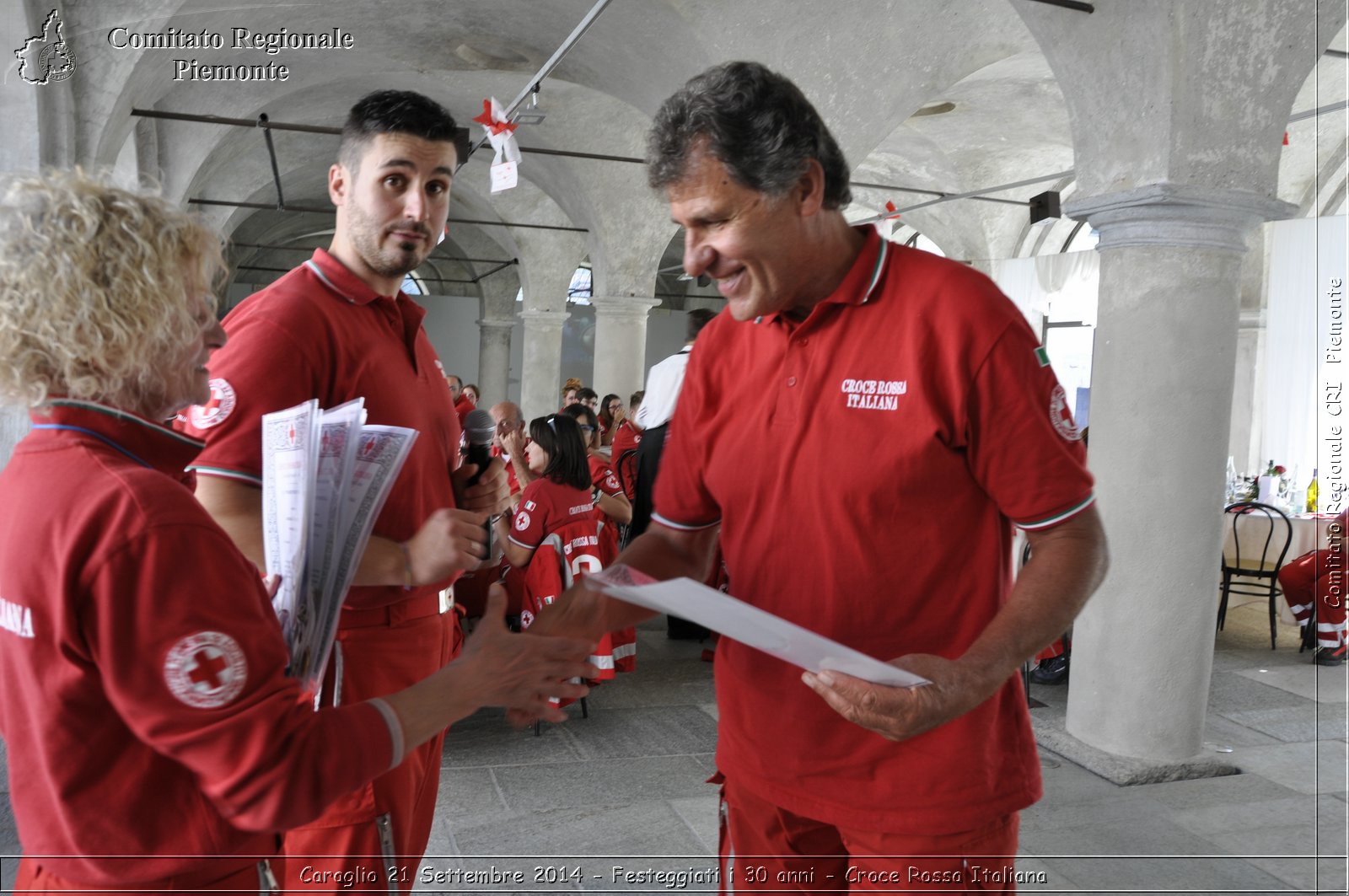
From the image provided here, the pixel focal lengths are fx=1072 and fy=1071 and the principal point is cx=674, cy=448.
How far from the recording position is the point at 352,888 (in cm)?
202

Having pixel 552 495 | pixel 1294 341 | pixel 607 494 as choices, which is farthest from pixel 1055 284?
pixel 552 495

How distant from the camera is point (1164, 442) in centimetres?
462

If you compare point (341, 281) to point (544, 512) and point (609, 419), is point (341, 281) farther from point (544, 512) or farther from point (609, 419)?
point (609, 419)

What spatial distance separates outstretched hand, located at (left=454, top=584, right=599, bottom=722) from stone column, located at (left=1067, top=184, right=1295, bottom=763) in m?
3.74

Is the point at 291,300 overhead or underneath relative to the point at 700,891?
overhead

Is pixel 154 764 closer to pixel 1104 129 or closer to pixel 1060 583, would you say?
pixel 1060 583

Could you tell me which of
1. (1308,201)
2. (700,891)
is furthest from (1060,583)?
(1308,201)

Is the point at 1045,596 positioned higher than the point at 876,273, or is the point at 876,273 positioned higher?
the point at 876,273

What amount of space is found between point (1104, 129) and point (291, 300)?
4.01 meters

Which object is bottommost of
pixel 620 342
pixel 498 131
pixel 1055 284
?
pixel 620 342

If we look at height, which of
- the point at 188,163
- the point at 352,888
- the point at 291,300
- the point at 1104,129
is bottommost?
the point at 352,888

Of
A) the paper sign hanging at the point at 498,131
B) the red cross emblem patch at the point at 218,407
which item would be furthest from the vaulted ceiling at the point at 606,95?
the red cross emblem patch at the point at 218,407

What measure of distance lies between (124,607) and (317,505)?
362mm

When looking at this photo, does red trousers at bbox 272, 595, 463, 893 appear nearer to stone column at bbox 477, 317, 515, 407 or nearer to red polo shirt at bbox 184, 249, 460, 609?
red polo shirt at bbox 184, 249, 460, 609
